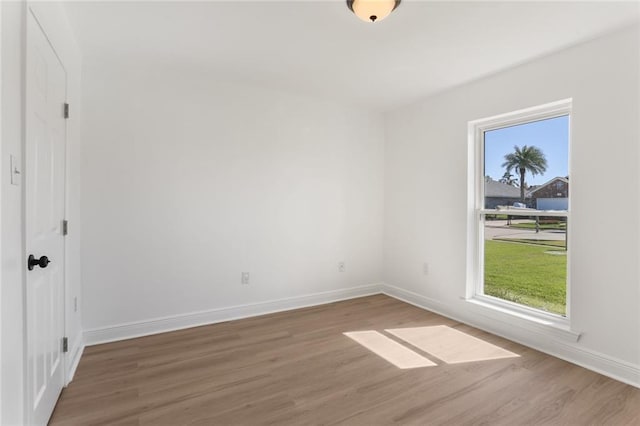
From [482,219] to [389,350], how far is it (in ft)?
5.66

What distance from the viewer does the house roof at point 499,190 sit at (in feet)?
10.3

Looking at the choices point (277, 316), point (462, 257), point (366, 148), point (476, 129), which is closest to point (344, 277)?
point (277, 316)

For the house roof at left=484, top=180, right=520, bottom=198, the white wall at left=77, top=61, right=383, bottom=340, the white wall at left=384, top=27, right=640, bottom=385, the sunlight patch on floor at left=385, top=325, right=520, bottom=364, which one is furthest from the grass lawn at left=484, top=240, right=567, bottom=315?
the white wall at left=77, top=61, right=383, bottom=340

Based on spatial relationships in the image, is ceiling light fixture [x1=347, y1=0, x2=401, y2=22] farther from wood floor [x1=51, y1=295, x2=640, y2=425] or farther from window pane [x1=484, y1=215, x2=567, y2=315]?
wood floor [x1=51, y1=295, x2=640, y2=425]

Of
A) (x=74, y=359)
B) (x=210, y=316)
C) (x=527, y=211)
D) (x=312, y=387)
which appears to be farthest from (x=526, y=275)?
(x=74, y=359)

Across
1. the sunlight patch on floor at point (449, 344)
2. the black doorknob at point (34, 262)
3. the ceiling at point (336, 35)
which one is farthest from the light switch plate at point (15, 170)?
the sunlight patch on floor at point (449, 344)

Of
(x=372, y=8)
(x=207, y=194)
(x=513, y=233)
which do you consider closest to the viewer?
(x=372, y=8)

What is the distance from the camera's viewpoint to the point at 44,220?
1.76 metres

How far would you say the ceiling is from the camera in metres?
2.08

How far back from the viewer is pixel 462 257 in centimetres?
344

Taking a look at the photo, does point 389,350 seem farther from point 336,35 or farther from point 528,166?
point 336,35

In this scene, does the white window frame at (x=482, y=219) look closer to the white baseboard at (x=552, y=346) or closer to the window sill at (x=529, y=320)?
the window sill at (x=529, y=320)

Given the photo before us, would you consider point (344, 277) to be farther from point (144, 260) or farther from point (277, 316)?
point (144, 260)

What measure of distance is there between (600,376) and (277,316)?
2.78 meters
